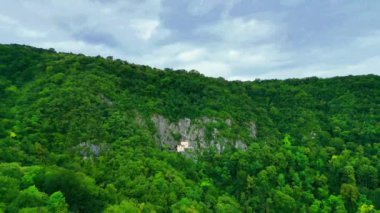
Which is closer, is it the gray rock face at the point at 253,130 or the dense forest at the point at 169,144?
the dense forest at the point at 169,144

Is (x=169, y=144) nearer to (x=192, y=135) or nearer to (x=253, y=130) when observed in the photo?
(x=192, y=135)

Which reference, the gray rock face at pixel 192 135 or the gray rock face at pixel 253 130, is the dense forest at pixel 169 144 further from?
the gray rock face at pixel 192 135

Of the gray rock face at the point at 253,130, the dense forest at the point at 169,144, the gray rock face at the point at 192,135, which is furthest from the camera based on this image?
the gray rock face at the point at 253,130

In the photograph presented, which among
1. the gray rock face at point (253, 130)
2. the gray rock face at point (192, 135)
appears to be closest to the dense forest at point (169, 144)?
the gray rock face at point (253, 130)

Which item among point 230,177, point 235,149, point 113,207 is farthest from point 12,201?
point 235,149

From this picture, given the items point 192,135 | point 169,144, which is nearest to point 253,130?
point 192,135

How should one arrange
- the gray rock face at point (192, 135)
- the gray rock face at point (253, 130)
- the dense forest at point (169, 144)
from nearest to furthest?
the dense forest at point (169, 144) → the gray rock face at point (192, 135) → the gray rock face at point (253, 130)
